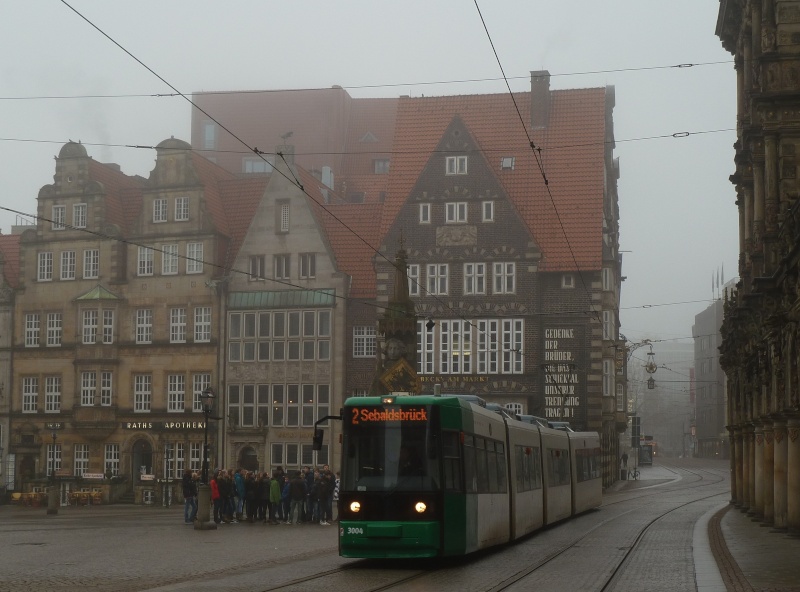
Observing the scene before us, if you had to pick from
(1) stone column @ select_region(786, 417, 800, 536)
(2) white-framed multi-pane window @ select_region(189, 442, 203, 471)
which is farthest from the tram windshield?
(2) white-framed multi-pane window @ select_region(189, 442, 203, 471)

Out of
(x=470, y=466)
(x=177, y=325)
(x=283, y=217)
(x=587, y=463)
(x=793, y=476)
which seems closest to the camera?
(x=470, y=466)

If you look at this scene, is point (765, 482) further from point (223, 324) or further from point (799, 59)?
point (223, 324)

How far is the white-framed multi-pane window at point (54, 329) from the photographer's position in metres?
63.7

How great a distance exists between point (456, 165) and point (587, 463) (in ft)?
81.1

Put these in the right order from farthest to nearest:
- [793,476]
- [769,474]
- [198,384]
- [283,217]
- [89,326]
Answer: [89,326]
[198,384]
[283,217]
[769,474]
[793,476]

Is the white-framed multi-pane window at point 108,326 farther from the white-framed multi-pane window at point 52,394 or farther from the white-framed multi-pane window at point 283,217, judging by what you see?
the white-framed multi-pane window at point 283,217

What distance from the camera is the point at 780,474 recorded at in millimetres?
30578

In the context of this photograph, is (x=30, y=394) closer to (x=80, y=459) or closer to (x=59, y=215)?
(x=80, y=459)

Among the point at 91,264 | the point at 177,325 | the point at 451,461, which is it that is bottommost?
the point at 451,461

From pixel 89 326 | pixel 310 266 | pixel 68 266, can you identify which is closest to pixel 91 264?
pixel 68 266

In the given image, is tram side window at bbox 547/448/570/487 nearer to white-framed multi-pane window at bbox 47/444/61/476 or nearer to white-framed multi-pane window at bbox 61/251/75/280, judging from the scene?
white-framed multi-pane window at bbox 47/444/61/476

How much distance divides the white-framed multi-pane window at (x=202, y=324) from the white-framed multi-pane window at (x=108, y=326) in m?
4.24

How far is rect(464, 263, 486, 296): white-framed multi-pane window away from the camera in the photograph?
6009 centimetres

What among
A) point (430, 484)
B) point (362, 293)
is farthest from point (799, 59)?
point (362, 293)
